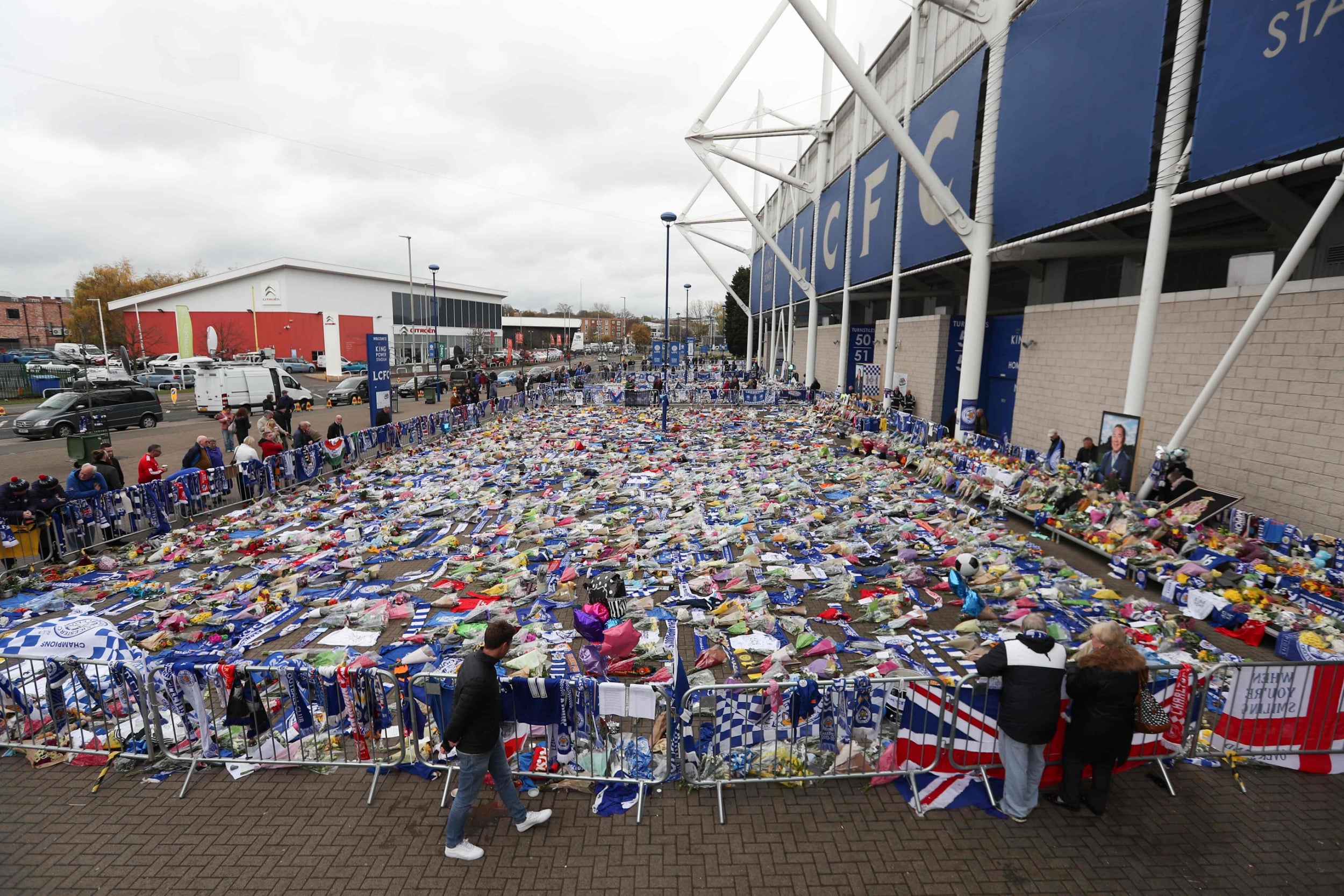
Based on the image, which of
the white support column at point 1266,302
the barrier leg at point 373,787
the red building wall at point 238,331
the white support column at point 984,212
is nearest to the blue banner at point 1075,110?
the white support column at point 984,212

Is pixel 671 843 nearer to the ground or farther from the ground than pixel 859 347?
nearer to the ground

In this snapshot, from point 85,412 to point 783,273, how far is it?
134ft

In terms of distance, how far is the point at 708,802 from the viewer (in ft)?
14.8

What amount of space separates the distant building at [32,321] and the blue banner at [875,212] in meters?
92.1

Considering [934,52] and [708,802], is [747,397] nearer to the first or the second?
[934,52]

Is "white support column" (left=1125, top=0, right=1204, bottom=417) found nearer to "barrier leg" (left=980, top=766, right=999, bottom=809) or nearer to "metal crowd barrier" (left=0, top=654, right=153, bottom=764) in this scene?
"barrier leg" (left=980, top=766, right=999, bottom=809)

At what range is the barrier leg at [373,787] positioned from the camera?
178 inches

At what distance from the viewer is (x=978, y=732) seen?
15.1ft

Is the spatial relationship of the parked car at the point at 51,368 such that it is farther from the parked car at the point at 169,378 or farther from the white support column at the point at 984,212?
the white support column at the point at 984,212

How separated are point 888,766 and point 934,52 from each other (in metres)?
23.0

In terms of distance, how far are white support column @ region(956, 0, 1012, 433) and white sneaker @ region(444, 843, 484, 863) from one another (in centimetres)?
1572

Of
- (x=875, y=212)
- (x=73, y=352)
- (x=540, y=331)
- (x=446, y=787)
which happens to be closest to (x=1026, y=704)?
(x=446, y=787)

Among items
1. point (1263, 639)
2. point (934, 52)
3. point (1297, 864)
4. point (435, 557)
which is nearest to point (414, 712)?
point (435, 557)

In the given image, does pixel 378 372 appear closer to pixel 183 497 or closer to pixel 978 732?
pixel 183 497
